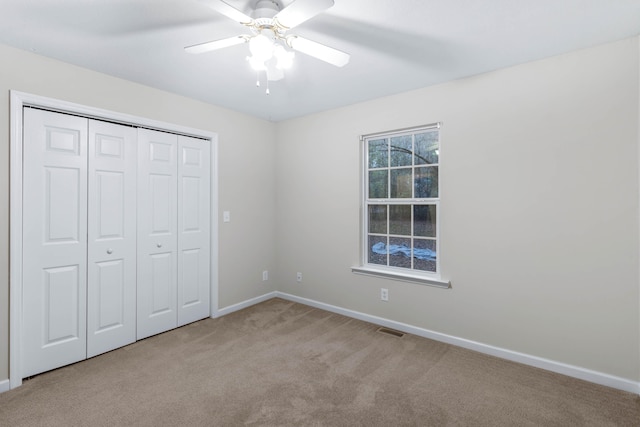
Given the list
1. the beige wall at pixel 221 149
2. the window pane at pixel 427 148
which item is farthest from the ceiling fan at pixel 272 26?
the window pane at pixel 427 148

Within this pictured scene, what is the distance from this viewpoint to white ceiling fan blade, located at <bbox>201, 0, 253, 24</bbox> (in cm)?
141

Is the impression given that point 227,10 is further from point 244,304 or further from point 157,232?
point 244,304

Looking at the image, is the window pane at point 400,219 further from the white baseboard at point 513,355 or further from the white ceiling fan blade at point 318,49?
the white ceiling fan blade at point 318,49

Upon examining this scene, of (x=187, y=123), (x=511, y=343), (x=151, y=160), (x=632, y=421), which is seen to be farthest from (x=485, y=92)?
(x=151, y=160)

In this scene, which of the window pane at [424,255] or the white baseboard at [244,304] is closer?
the window pane at [424,255]

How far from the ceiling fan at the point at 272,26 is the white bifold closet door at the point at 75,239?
4.64 feet

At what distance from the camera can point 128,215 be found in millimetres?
2826

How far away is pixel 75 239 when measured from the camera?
8.24ft

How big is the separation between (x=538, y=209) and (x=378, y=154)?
1.53 m

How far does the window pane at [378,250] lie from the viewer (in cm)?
337

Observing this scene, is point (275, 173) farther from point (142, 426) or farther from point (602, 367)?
point (602, 367)

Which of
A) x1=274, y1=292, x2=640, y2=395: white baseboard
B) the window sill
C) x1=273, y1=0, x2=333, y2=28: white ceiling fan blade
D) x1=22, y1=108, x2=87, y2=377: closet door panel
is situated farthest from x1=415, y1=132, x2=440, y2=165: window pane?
x1=22, y1=108, x2=87, y2=377: closet door panel

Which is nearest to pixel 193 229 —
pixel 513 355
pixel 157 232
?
pixel 157 232

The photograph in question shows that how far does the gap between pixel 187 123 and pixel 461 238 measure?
9.39ft
